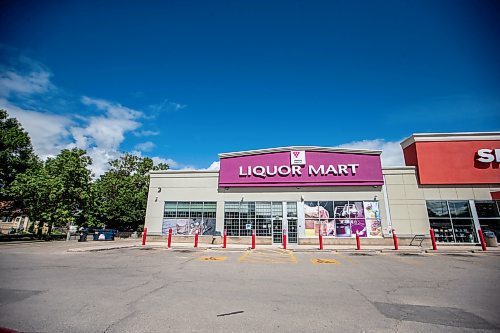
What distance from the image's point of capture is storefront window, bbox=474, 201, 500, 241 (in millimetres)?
21203

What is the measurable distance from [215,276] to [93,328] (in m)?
4.67

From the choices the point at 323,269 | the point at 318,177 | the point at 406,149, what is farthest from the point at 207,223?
the point at 406,149

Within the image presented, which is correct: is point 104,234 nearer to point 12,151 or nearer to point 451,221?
point 12,151

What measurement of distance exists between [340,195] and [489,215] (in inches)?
511

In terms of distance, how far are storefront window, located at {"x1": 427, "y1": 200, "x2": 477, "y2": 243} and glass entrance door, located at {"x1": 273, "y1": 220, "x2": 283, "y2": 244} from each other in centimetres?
1365

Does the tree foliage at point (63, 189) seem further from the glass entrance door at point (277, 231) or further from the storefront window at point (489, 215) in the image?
the storefront window at point (489, 215)

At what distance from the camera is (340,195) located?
23141mm

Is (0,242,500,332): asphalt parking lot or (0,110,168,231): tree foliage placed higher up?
(0,110,168,231): tree foliage

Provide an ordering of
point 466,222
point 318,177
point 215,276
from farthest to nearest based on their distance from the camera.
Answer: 1. point 318,177
2. point 466,222
3. point 215,276

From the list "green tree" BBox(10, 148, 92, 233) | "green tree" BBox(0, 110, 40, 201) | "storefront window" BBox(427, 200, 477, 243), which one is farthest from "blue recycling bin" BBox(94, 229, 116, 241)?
"storefront window" BBox(427, 200, 477, 243)

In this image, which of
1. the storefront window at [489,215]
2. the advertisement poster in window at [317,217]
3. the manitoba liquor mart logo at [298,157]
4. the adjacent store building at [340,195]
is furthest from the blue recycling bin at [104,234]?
the storefront window at [489,215]

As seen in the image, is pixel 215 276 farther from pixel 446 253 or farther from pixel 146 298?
pixel 446 253

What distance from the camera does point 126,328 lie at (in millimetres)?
4203

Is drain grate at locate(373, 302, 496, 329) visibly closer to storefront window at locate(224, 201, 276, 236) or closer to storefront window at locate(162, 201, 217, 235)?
storefront window at locate(224, 201, 276, 236)
